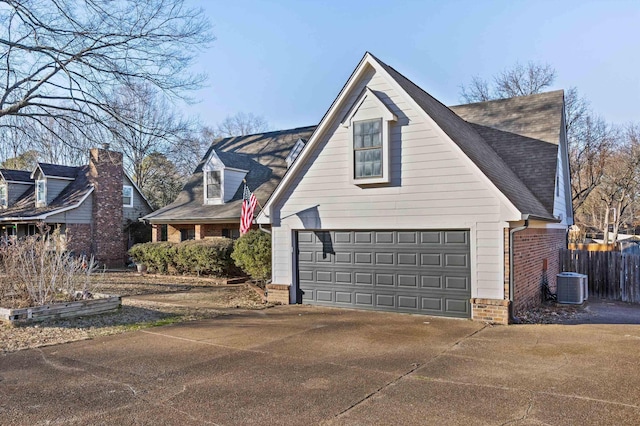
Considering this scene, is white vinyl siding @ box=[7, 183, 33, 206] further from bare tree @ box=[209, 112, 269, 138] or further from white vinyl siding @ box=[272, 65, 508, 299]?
bare tree @ box=[209, 112, 269, 138]

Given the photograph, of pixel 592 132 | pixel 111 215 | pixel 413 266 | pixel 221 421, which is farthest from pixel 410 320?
pixel 592 132

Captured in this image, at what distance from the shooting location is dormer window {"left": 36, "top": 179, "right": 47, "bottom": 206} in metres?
26.3

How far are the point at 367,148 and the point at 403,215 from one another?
1.85 metres

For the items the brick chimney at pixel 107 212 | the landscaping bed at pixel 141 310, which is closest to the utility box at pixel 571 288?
the landscaping bed at pixel 141 310

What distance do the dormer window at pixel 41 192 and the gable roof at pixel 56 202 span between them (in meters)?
0.39

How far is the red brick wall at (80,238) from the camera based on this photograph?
2452cm

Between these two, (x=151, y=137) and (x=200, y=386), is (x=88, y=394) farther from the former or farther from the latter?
(x=151, y=137)

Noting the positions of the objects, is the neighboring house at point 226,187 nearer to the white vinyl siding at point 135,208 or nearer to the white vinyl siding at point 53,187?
the white vinyl siding at point 135,208

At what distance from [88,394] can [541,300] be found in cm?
1129

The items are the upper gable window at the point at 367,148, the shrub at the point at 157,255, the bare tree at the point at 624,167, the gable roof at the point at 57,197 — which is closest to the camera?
the upper gable window at the point at 367,148

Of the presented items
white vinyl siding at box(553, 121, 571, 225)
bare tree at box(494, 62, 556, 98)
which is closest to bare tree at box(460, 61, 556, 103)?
bare tree at box(494, 62, 556, 98)

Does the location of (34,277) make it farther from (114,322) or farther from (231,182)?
(231,182)

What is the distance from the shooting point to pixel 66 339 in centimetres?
845

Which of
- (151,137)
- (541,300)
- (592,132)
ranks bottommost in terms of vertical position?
(541,300)
